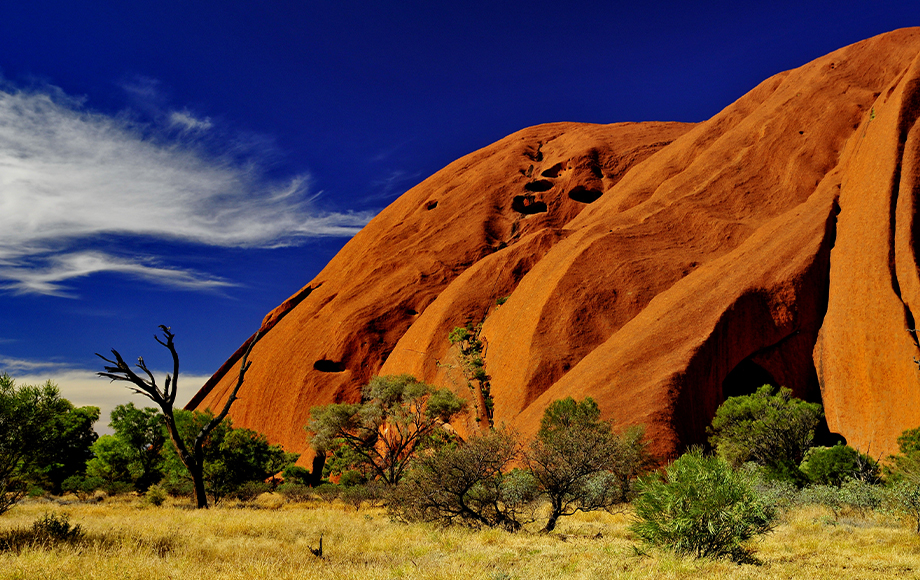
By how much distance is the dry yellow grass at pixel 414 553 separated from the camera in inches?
288

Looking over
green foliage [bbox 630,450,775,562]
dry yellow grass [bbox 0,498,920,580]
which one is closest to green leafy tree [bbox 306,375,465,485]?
dry yellow grass [bbox 0,498,920,580]

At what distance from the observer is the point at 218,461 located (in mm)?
25125

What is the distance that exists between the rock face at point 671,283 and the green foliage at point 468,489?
42.0 ft

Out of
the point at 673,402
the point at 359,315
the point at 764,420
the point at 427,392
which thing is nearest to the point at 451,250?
the point at 359,315

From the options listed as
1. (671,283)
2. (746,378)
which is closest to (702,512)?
(746,378)

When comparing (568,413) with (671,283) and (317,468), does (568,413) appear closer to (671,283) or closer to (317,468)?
(671,283)

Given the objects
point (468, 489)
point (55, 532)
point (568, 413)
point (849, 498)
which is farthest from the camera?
point (568, 413)

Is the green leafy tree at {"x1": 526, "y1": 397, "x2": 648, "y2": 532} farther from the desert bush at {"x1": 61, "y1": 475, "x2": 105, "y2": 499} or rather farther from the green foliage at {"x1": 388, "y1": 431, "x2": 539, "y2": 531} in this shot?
the desert bush at {"x1": 61, "y1": 475, "x2": 105, "y2": 499}

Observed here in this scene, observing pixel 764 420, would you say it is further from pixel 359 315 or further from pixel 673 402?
pixel 359 315

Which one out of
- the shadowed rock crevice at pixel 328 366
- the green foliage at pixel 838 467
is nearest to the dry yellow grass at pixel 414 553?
the green foliage at pixel 838 467

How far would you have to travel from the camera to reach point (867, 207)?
99.8ft

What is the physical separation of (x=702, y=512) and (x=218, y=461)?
23.0 m

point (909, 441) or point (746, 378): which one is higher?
point (746, 378)

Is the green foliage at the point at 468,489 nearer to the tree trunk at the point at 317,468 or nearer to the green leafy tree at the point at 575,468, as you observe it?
the green leafy tree at the point at 575,468
